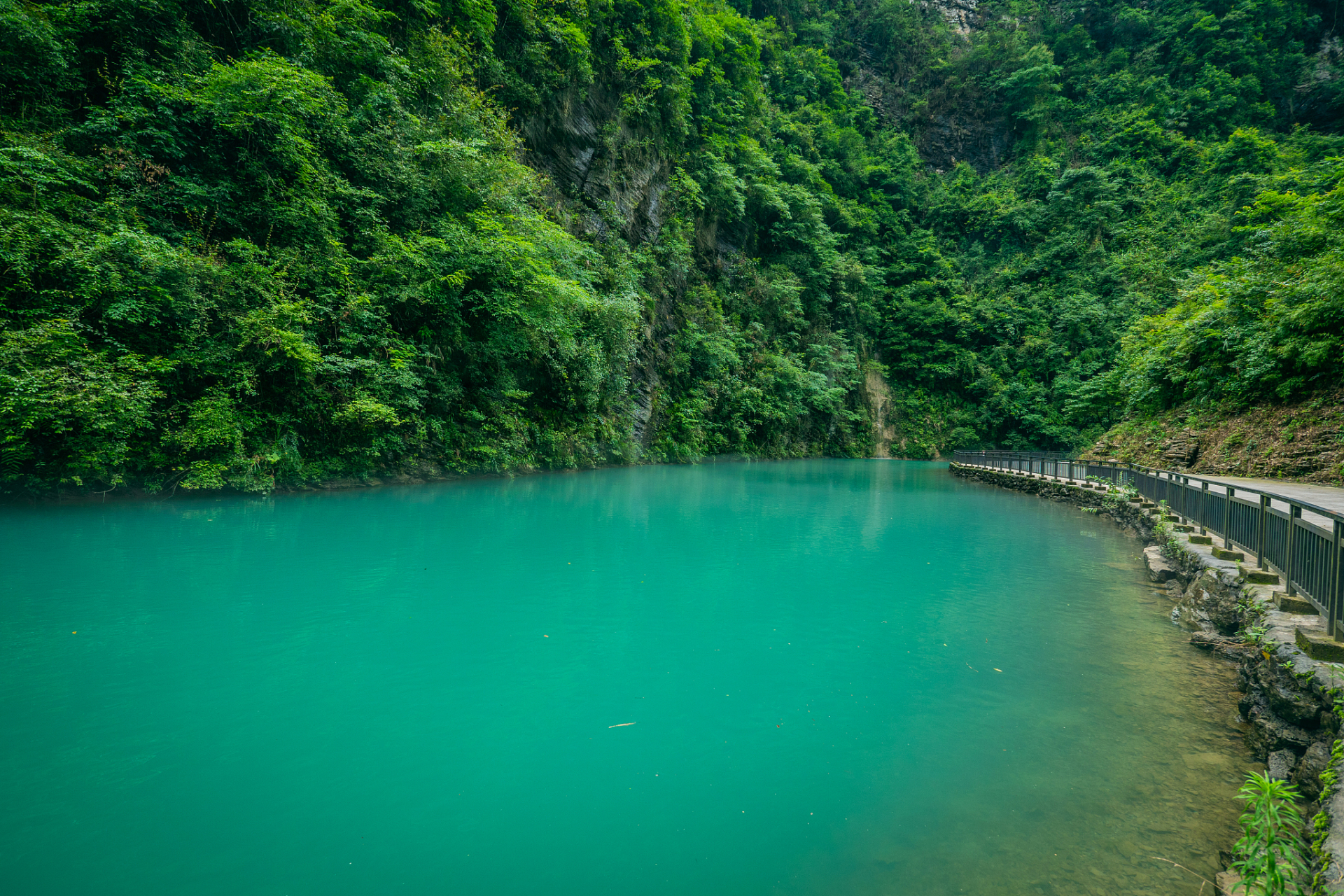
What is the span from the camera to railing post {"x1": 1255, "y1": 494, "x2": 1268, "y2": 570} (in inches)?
224

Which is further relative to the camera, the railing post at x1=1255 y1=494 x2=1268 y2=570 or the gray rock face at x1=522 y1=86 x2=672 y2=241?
the gray rock face at x1=522 y1=86 x2=672 y2=241

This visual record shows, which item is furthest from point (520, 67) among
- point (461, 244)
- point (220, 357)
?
point (220, 357)

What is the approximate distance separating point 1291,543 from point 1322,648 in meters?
1.87

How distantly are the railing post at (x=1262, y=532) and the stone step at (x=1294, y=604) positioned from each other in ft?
4.09

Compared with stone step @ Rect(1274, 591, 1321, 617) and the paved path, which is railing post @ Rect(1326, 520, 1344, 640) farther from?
the paved path

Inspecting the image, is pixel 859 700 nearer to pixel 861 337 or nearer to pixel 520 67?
pixel 520 67

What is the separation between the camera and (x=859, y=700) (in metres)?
4.38

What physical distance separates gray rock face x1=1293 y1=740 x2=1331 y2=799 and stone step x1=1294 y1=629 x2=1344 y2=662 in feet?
2.14

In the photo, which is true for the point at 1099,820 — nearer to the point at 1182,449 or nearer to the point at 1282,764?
the point at 1282,764

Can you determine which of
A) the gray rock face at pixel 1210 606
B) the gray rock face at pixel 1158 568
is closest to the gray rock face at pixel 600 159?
the gray rock face at pixel 1158 568

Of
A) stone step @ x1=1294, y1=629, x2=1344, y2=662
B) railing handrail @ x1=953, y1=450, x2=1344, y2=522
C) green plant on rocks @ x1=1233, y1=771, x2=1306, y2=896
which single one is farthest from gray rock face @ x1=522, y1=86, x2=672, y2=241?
green plant on rocks @ x1=1233, y1=771, x2=1306, y2=896

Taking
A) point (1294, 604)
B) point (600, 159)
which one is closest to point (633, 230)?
point (600, 159)

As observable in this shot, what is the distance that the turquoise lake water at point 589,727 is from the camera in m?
2.68

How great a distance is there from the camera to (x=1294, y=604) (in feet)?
15.2
